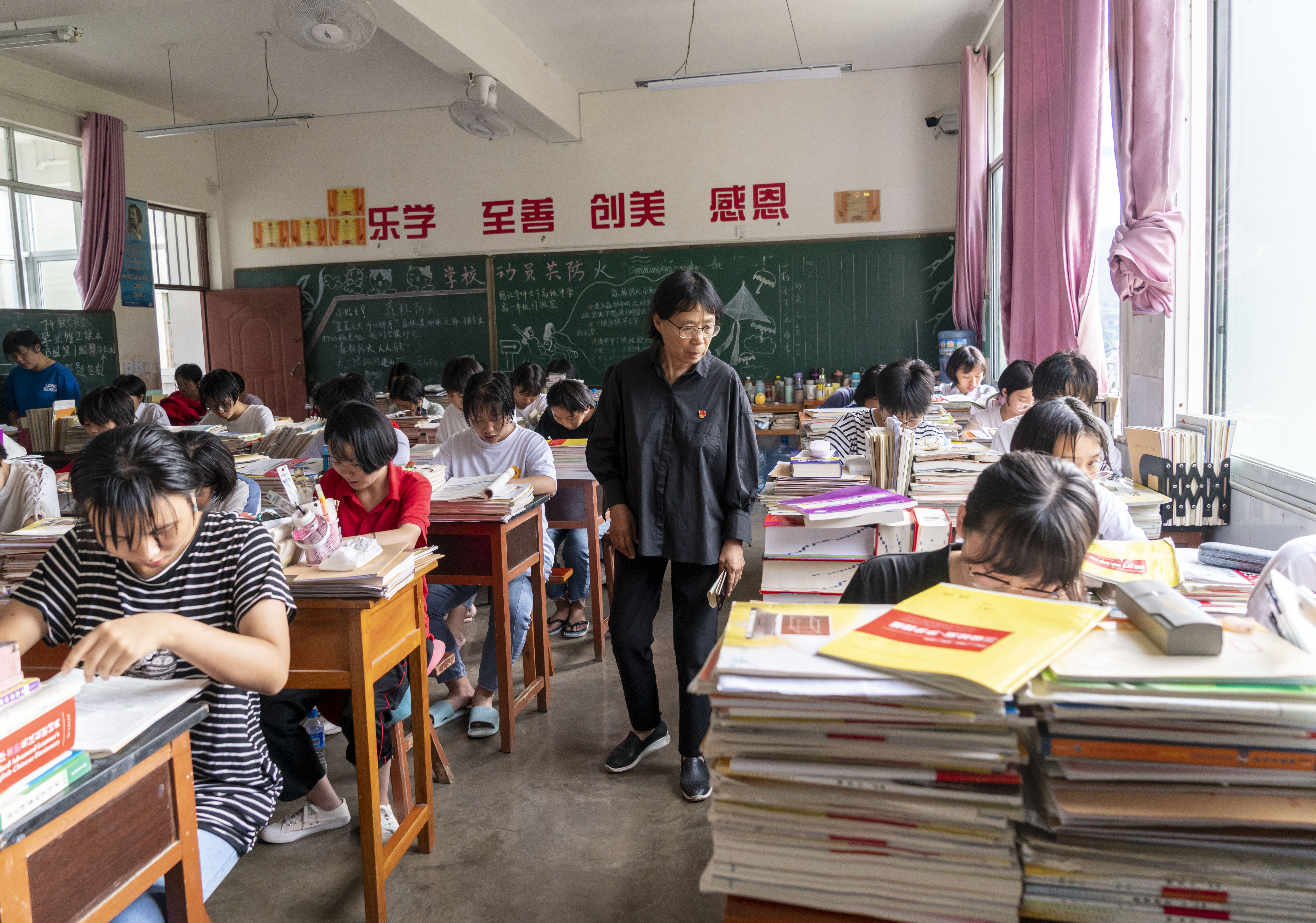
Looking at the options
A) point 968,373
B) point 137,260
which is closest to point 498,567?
point 968,373

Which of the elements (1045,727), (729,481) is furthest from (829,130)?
(1045,727)

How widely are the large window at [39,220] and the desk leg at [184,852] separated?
269 inches

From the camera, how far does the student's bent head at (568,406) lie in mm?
4215

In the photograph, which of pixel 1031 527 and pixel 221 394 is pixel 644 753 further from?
pixel 221 394

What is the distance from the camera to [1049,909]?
0.75 m

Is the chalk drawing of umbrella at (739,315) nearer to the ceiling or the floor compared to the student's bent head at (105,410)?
nearer to the ceiling

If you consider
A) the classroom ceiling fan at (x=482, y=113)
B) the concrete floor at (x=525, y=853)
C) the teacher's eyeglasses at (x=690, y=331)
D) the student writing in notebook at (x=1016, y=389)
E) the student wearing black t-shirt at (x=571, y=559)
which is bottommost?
the concrete floor at (x=525, y=853)

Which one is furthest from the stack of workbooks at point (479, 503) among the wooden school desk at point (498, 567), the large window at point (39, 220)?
the large window at point (39, 220)

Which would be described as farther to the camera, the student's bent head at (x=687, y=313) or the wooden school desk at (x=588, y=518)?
the wooden school desk at (x=588, y=518)

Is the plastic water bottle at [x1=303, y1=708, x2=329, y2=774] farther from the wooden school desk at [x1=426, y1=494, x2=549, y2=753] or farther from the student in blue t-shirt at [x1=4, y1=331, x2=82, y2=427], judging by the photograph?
the student in blue t-shirt at [x1=4, y1=331, x2=82, y2=427]

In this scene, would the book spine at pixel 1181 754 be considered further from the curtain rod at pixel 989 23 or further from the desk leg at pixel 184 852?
Result: the curtain rod at pixel 989 23

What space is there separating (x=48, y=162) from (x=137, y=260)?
3.16 feet

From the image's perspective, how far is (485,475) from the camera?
316cm

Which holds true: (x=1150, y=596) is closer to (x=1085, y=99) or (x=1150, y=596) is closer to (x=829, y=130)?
(x=1085, y=99)
